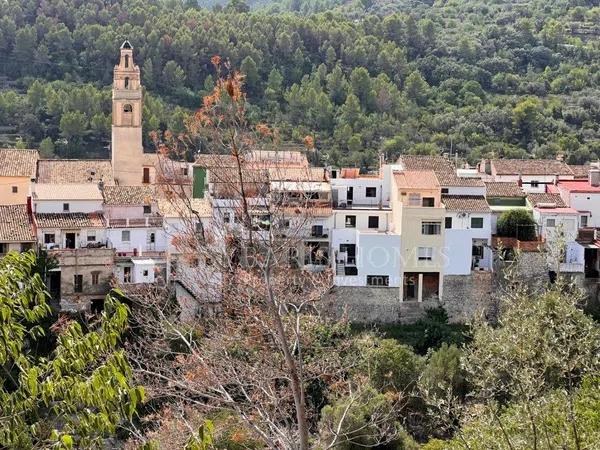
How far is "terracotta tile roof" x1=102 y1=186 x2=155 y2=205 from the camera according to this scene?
29.8 metres

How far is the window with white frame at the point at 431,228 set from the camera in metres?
29.3

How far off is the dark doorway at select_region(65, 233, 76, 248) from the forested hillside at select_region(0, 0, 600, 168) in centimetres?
1835

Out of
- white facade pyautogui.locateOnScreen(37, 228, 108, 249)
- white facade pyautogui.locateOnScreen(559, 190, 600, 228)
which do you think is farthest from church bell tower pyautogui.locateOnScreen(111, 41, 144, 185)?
white facade pyautogui.locateOnScreen(559, 190, 600, 228)

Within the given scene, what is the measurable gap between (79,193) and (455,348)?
35.6ft

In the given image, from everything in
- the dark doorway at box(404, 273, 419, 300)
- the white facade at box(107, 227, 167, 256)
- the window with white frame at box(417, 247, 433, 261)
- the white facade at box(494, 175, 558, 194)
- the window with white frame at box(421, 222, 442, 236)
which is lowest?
the dark doorway at box(404, 273, 419, 300)

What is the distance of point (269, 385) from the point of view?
11.2 meters

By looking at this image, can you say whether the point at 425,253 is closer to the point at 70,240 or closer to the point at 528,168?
the point at 70,240

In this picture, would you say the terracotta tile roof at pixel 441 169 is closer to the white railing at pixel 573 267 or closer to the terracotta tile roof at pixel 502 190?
the terracotta tile roof at pixel 502 190

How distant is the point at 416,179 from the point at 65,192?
367 inches

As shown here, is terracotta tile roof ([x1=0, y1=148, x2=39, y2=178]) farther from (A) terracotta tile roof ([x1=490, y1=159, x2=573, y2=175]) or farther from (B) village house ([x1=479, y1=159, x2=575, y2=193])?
(A) terracotta tile roof ([x1=490, y1=159, x2=573, y2=175])

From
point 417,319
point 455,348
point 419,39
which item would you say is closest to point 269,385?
point 455,348

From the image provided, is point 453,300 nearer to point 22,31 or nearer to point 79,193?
point 79,193

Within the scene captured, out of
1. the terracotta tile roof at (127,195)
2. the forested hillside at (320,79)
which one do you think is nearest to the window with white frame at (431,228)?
the terracotta tile roof at (127,195)

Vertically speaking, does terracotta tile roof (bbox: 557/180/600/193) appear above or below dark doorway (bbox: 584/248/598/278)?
above
